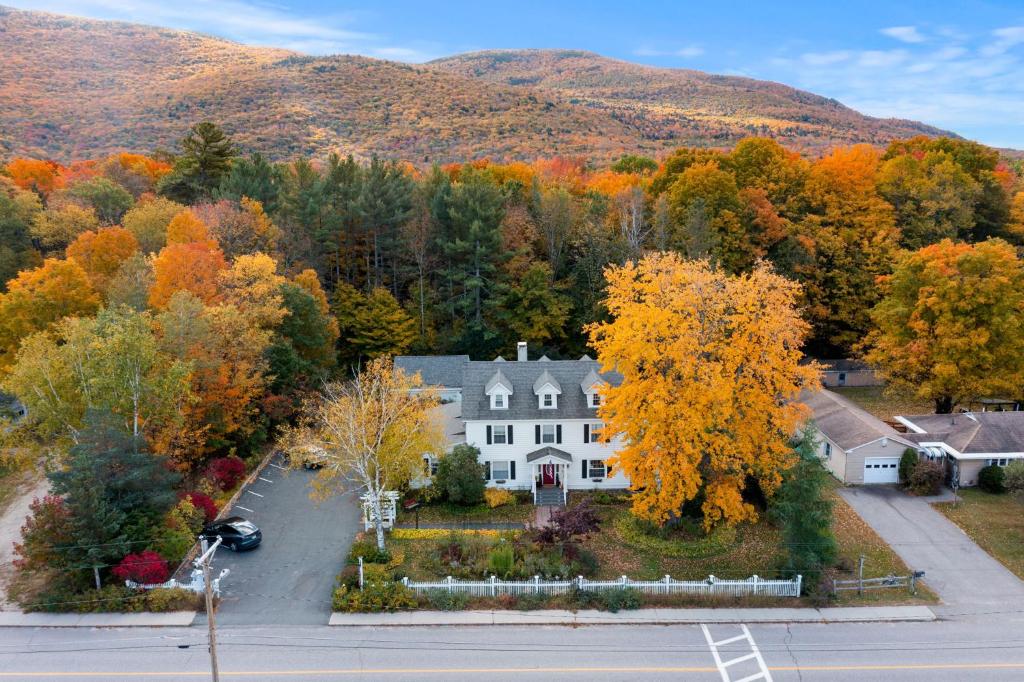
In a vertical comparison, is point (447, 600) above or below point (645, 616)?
above

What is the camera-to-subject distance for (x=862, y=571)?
83.1 feet

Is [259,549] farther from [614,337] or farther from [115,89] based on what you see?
[115,89]

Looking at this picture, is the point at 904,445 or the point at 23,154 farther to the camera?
the point at 23,154

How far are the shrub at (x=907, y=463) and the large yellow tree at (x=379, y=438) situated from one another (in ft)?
73.4

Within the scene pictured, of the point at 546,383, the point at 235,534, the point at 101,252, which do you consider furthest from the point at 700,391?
the point at 101,252

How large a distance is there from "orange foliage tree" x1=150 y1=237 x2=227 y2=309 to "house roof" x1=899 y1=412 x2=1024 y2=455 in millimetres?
37542

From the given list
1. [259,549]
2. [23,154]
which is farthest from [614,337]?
[23,154]

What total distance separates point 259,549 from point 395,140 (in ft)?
248

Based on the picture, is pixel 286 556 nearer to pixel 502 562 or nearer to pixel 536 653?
pixel 502 562

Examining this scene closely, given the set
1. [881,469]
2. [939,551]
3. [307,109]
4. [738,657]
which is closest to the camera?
[738,657]

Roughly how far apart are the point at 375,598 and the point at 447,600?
2.47 metres

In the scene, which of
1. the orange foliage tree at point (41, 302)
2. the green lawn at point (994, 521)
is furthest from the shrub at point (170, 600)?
the green lawn at point (994, 521)

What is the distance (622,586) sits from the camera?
24.2 metres

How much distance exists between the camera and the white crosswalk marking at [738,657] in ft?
66.5
